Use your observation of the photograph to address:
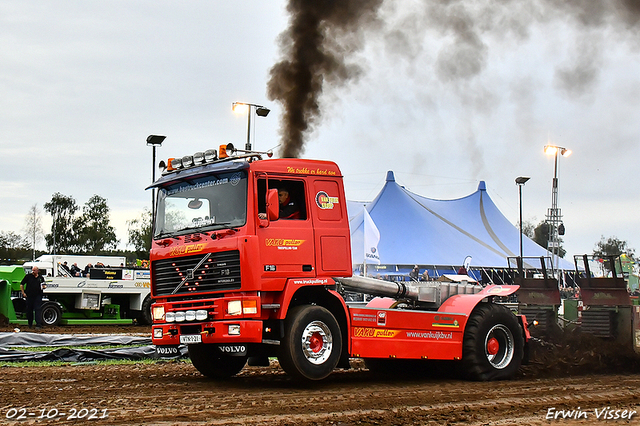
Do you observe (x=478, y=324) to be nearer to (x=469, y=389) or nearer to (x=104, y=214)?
(x=469, y=389)

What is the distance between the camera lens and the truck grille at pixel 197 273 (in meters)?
9.45

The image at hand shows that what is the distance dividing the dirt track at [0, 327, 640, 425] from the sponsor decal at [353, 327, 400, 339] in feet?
2.40

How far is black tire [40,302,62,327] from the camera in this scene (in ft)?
74.2

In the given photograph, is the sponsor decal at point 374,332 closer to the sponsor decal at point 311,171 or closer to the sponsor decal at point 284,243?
the sponsor decal at point 284,243

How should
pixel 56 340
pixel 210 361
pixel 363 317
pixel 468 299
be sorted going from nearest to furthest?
pixel 363 317, pixel 210 361, pixel 468 299, pixel 56 340

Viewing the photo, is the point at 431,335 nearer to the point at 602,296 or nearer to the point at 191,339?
the point at 191,339

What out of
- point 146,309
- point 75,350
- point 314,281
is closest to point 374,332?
point 314,281

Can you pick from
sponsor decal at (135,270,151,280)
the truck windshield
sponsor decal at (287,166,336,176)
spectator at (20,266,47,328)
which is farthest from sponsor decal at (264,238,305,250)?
sponsor decal at (135,270,151,280)

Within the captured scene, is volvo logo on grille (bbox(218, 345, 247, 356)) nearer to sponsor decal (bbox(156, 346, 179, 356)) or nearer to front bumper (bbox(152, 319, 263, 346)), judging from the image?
front bumper (bbox(152, 319, 263, 346))

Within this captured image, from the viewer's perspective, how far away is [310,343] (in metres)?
9.62

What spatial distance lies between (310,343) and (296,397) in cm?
104

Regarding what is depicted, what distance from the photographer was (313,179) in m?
10.3

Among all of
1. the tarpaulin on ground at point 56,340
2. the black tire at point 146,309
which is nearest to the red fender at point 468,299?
the tarpaulin on ground at point 56,340

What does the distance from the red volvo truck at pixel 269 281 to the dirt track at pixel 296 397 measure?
0.53 meters
